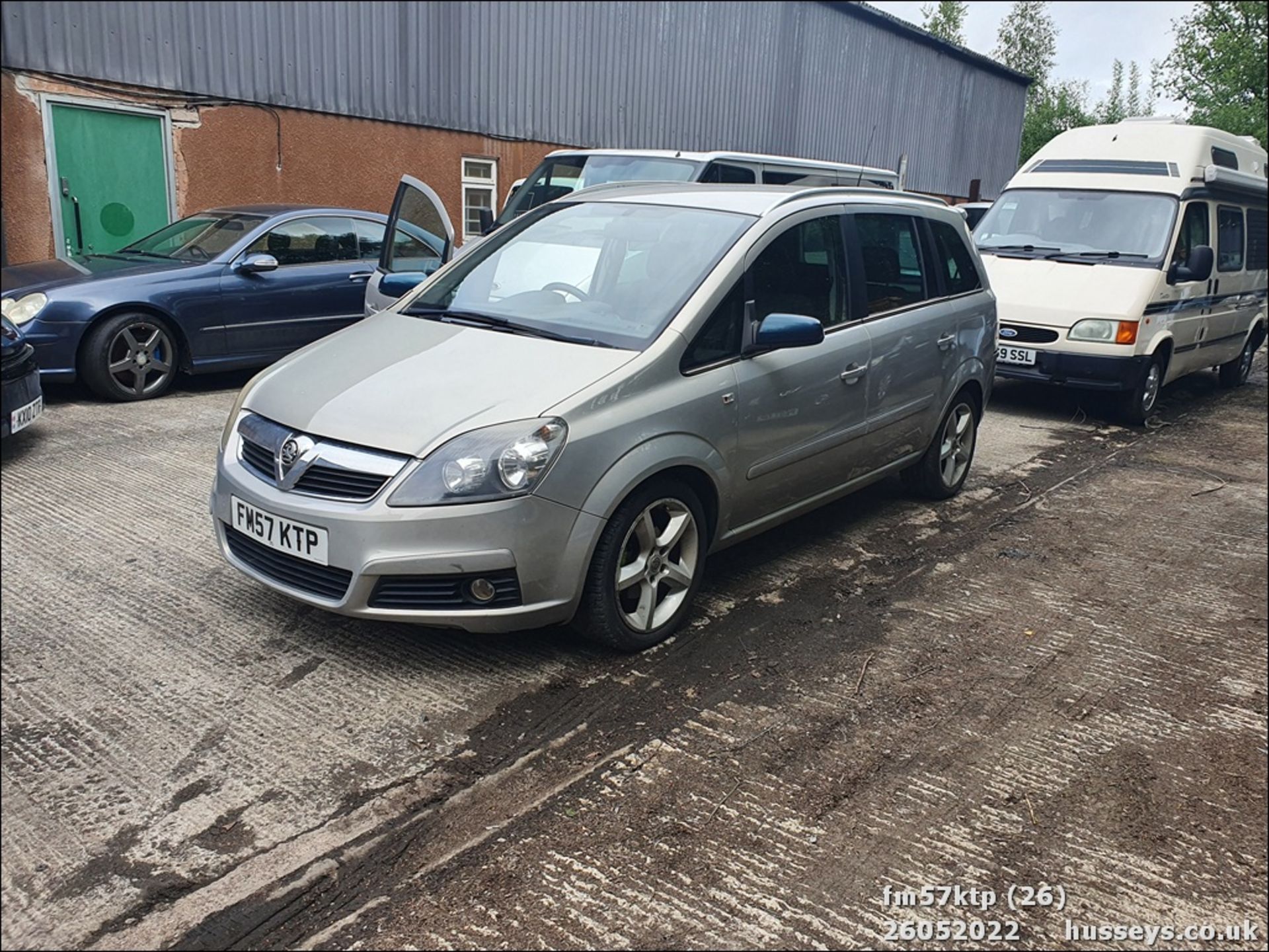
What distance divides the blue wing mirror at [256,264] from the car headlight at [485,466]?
17.7 ft

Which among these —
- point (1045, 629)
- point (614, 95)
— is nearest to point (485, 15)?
point (1045, 629)

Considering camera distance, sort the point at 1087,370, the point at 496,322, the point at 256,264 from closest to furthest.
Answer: the point at 496,322 → the point at 256,264 → the point at 1087,370

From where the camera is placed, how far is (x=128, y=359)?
3.89m

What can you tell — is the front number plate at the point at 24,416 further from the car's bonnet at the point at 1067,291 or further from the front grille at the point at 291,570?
the car's bonnet at the point at 1067,291

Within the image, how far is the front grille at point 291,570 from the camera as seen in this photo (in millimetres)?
3355

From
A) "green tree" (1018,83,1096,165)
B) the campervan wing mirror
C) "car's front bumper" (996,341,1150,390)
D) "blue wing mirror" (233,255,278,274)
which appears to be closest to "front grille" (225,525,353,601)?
"blue wing mirror" (233,255,278,274)

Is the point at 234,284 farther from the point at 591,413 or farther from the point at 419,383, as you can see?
the point at 591,413

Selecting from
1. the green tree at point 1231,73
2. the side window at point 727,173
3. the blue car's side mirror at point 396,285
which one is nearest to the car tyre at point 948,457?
the blue car's side mirror at point 396,285

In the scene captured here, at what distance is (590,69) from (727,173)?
1673 mm

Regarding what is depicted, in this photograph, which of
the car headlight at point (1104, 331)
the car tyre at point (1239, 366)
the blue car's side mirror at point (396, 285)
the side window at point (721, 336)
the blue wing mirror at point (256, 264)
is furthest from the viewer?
the car tyre at point (1239, 366)

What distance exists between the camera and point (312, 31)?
151 cm

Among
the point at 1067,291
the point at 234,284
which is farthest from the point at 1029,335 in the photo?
the point at 234,284

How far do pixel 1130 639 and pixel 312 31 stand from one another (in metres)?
4.10

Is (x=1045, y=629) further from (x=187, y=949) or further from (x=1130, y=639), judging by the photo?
(x=187, y=949)
